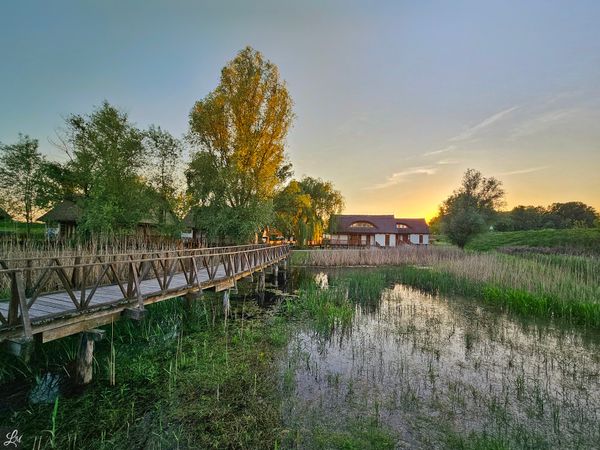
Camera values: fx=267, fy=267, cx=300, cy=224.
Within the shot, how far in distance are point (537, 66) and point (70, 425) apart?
700 inches

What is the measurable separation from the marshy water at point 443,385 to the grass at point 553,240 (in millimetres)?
21279

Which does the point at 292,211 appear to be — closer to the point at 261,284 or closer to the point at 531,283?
the point at 261,284

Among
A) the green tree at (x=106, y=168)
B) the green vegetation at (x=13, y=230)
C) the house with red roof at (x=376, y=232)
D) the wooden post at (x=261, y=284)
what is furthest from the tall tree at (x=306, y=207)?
the green vegetation at (x=13, y=230)

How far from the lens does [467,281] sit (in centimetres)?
1332

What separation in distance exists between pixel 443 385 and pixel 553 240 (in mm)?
37947

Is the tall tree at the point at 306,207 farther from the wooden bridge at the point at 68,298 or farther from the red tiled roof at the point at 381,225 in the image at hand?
the wooden bridge at the point at 68,298

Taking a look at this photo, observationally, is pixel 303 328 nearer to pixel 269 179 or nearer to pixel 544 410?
pixel 544 410

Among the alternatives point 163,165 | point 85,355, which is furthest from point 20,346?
point 163,165

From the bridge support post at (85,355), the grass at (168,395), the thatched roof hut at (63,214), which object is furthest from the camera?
the thatched roof hut at (63,214)

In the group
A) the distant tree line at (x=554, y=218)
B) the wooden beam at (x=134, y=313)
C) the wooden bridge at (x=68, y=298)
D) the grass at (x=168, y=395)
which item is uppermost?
the distant tree line at (x=554, y=218)

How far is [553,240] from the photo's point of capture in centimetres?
3127

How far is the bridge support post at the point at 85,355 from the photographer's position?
4.48 metres

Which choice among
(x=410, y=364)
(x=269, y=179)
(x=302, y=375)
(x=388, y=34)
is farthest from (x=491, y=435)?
(x=269, y=179)

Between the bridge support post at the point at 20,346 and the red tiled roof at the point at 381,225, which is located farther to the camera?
the red tiled roof at the point at 381,225
